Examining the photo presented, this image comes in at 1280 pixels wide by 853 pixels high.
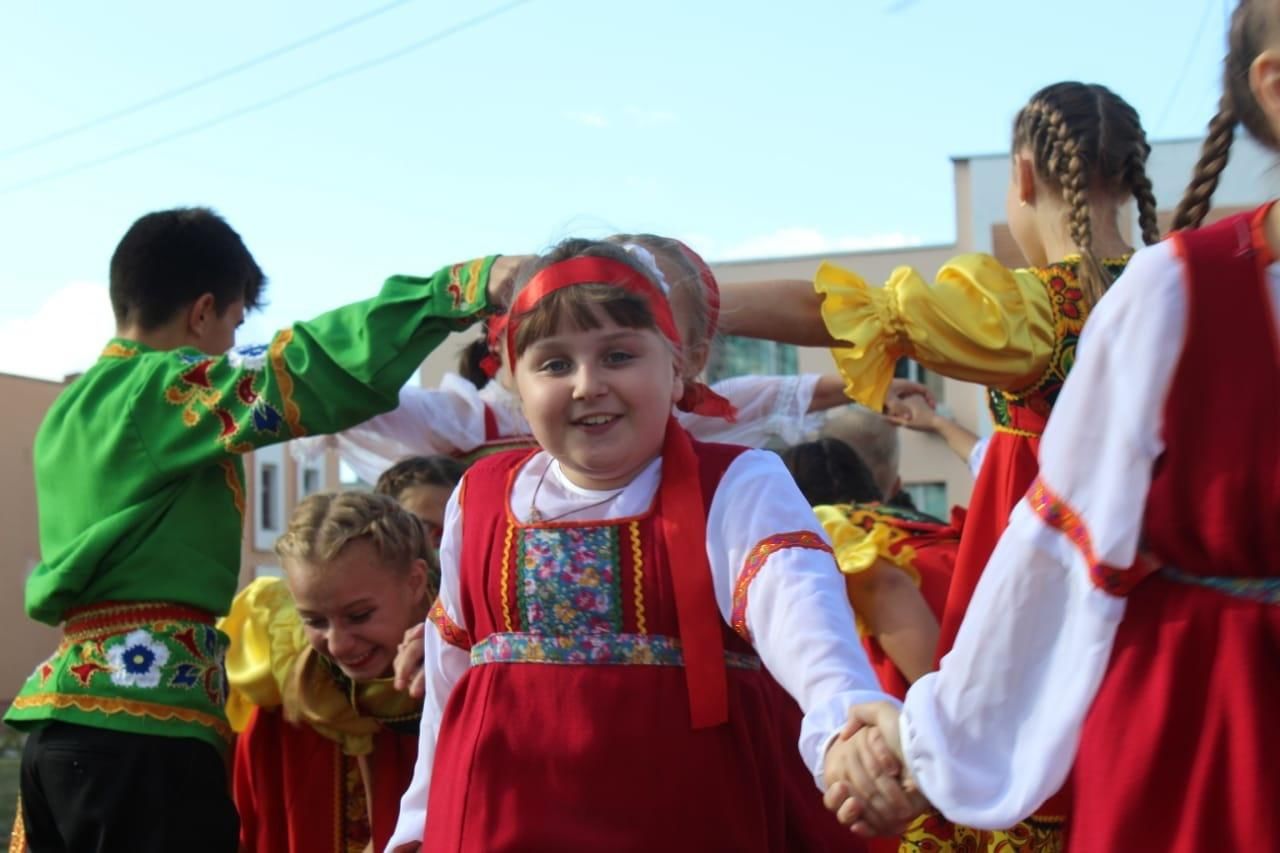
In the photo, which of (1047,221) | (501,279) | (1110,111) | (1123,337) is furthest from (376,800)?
(1123,337)

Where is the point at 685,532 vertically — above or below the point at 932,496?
above

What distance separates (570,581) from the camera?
93.9 inches

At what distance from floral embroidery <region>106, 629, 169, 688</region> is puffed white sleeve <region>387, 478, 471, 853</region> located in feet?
2.81

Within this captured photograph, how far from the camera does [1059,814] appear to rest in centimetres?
275

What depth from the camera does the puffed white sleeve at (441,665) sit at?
2580 mm

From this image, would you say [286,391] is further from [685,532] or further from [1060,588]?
[1060,588]

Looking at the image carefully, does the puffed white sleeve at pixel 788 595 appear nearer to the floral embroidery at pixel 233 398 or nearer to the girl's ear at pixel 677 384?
the girl's ear at pixel 677 384

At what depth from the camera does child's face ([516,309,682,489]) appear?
243cm

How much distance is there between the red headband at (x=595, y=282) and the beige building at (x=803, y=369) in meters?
13.8

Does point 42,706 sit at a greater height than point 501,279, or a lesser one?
lesser

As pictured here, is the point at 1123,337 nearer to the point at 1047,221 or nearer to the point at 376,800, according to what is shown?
the point at 1047,221

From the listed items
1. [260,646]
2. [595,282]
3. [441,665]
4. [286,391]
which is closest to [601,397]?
[595,282]

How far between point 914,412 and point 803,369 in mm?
22875

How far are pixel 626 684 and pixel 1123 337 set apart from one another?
1006 millimetres
